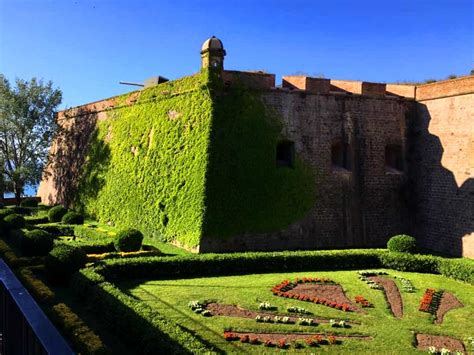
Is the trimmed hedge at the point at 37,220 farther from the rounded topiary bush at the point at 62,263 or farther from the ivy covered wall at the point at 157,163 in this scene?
the rounded topiary bush at the point at 62,263

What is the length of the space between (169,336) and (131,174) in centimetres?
1515

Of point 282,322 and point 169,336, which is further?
point 282,322

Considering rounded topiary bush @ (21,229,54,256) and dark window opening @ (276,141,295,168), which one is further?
dark window opening @ (276,141,295,168)

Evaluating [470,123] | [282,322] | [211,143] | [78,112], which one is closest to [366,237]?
[470,123]

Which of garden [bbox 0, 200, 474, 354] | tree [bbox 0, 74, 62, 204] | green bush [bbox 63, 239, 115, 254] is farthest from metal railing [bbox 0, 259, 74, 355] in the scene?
tree [bbox 0, 74, 62, 204]

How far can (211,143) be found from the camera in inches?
663

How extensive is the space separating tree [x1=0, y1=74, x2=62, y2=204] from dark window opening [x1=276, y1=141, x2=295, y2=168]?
19.9 m

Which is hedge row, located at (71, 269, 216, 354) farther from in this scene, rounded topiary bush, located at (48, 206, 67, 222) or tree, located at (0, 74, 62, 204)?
tree, located at (0, 74, 62, 204)

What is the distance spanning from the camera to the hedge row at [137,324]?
690cm

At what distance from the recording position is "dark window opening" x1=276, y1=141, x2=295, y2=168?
18266 mm

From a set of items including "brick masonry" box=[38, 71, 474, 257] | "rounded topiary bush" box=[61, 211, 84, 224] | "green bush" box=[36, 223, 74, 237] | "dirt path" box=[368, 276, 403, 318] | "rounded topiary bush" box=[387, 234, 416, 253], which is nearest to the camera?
"dirt path" box=[368, 276, 403, 318]

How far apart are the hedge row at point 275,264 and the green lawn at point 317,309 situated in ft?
1.56

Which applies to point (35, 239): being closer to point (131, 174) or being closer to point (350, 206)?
point (131, 174)

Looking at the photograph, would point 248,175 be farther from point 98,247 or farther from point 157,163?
point 98,247
